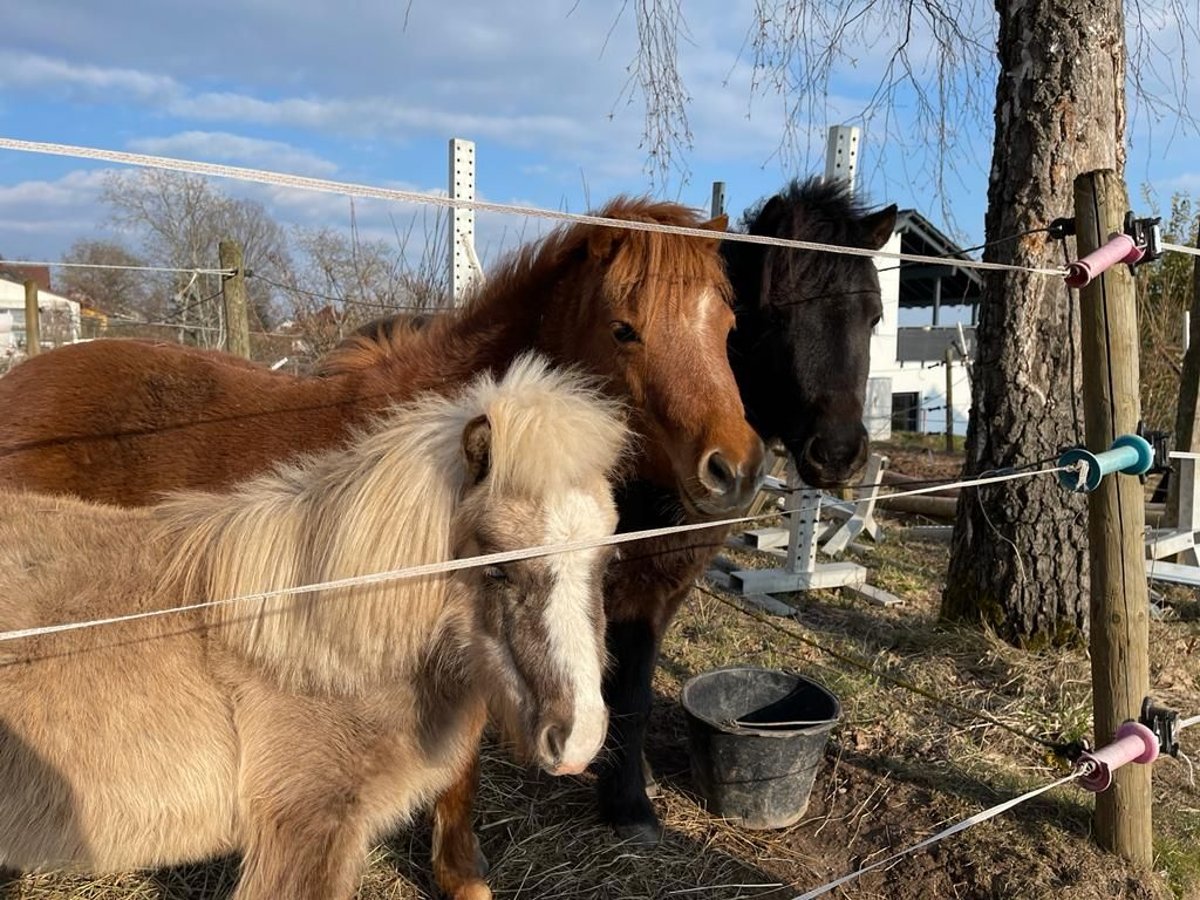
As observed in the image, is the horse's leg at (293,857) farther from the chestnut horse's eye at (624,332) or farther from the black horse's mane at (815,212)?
the black horse's mane at (815,212)

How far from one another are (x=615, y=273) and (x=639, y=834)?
2.18 m

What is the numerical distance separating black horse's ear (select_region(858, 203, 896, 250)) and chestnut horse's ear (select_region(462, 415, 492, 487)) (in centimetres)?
252

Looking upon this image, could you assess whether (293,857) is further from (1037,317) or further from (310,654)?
(1037,317)

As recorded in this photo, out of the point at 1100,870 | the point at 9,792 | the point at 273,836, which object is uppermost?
the point at 9,792

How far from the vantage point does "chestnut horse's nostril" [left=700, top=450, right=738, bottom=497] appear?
7.99 ft

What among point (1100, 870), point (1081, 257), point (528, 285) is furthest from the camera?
point (528, 285)

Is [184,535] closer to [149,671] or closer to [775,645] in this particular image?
[149,671]

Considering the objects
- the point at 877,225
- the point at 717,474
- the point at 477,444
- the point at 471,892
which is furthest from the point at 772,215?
the point at 471,892

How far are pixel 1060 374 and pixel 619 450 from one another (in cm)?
305

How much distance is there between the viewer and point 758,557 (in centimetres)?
707

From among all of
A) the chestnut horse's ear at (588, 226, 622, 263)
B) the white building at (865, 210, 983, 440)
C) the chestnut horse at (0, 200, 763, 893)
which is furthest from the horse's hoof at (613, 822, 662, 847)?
the white building at (865, 210, 983, 440)

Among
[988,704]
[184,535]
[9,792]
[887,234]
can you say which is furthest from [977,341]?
[9,792]

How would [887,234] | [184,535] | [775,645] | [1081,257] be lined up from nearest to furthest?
[184,535] < [1081,257] < [887,234] < [775,645]

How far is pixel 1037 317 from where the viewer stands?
4082 millimetres
